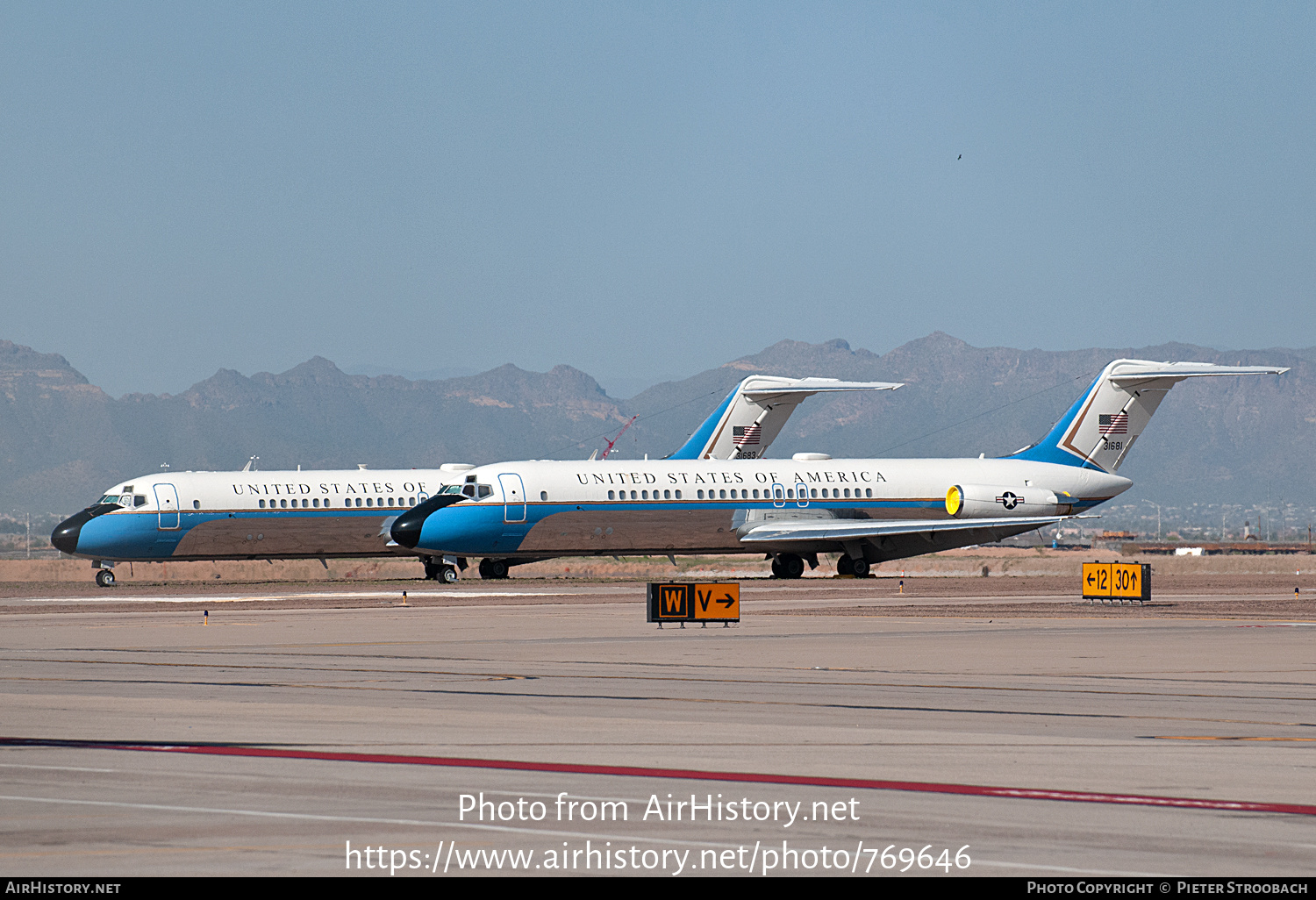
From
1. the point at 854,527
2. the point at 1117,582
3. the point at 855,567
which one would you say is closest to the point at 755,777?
the point at 1117,582

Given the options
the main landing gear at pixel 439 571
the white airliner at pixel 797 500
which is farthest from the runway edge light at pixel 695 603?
the main landing gear at pixel 439 571

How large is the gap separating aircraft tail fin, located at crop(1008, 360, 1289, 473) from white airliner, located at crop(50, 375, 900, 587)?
833 inches

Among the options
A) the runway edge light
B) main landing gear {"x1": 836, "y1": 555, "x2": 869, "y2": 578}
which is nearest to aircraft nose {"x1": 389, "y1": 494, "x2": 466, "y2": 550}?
main landing gear {"x1": 836, "y1": 555, "x2": 869, "y2": 578}

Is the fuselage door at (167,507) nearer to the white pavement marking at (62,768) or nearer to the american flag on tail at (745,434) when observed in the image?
the american flag on tail at (745,434)

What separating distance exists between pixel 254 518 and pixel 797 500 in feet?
60.3

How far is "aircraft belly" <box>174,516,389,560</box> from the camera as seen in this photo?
199 ft

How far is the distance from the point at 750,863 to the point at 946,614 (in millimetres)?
29103

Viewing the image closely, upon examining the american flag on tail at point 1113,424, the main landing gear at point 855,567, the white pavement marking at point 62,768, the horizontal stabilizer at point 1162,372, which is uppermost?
the horizontal stabilizer at point 1162,372

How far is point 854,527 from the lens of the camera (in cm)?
6259

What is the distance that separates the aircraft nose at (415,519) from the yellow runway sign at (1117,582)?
22141 millimetres

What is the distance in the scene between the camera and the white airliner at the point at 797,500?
59906 mm

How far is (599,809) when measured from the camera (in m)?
12.2
